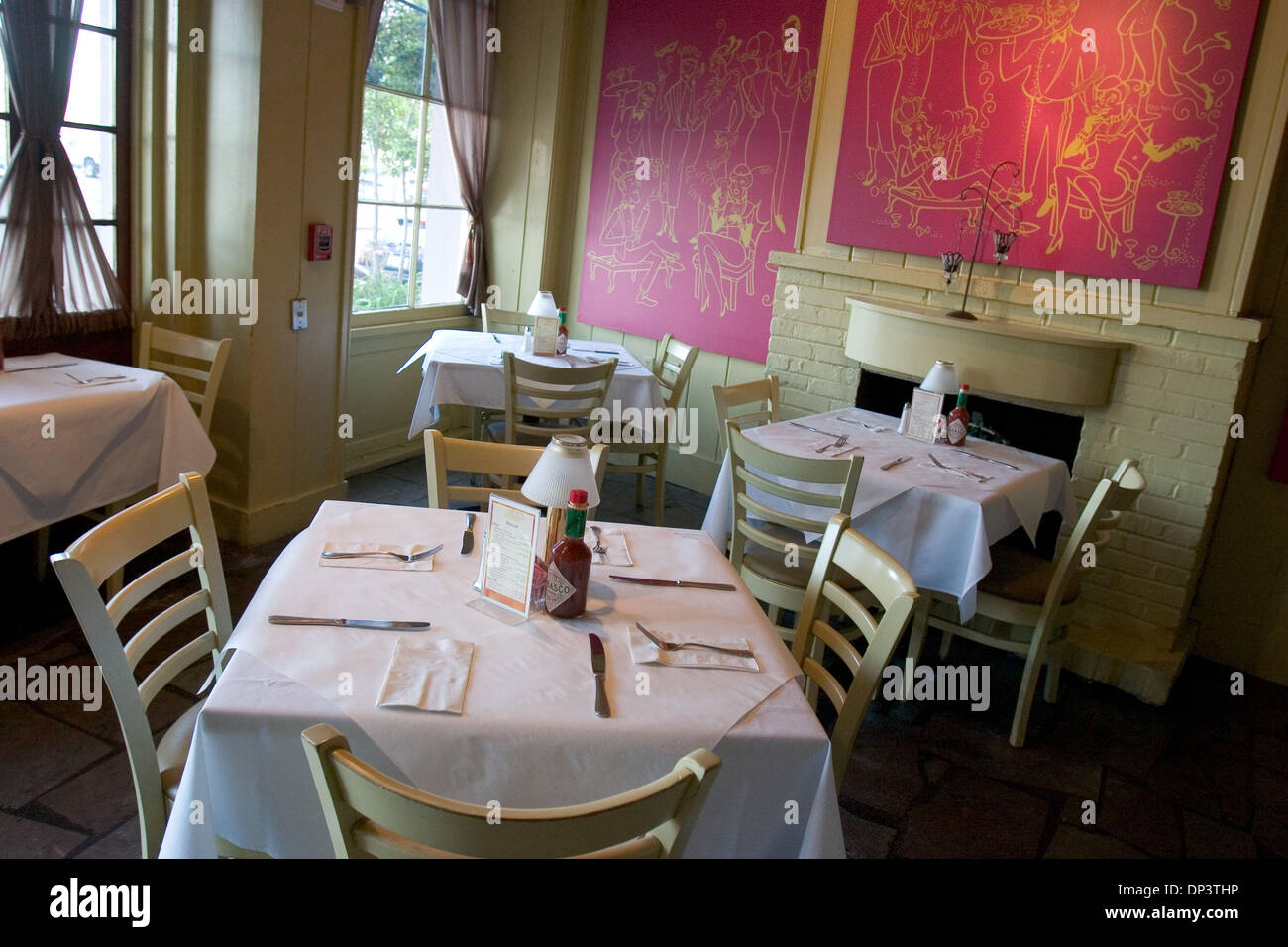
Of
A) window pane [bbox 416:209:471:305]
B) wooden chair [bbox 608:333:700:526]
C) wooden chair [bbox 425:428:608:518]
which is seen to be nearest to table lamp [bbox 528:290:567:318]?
wooden chair [bbox 608:333:700:526]

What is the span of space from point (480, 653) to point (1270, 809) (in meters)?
2.61

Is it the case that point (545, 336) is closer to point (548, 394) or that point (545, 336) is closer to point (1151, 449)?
point (548, 394)

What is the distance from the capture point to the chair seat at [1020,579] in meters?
3.11

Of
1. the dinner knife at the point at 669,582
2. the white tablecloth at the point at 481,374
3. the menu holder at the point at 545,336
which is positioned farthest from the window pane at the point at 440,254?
the dinner knife at the point at 669,582

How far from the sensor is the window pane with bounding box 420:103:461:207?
532 cm

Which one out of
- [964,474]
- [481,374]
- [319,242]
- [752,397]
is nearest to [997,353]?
[964,474]

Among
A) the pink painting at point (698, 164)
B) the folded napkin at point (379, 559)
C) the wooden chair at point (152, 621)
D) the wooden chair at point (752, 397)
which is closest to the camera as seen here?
the wooden chair at point (152, 621)

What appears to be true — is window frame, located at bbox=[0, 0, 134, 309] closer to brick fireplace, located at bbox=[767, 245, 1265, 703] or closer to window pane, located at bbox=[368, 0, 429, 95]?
window pane, located at bbox=[368, 0, 429, 95]

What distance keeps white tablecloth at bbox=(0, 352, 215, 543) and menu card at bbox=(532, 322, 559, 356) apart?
4.99 ft

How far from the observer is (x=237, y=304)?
377 centimetres

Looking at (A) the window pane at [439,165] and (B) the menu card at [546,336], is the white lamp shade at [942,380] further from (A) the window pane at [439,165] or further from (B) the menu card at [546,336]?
(A) the window pane at [439,165]

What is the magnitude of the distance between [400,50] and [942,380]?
327cm

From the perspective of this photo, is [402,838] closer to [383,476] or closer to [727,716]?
[727,716]

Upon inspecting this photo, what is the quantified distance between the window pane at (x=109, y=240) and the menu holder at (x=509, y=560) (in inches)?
110
